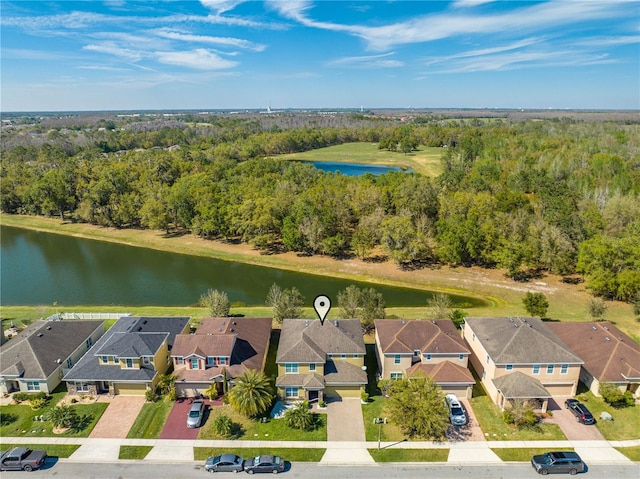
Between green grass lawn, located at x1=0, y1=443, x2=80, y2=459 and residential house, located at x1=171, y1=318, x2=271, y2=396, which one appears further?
residential house, located at x1=171, y1=318, x2=271, y2=396

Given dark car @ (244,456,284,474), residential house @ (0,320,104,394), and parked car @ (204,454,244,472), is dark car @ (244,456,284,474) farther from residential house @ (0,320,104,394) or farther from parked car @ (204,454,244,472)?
residential house @ (0,320,104,394)

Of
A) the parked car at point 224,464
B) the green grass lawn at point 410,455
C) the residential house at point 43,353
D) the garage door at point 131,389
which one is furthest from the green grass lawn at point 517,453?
the residential house at point 43,353

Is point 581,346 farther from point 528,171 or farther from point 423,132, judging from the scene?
point 423,132

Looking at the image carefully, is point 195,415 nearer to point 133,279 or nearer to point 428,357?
point 428,357

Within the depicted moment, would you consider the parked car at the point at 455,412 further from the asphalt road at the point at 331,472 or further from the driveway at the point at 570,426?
the driveway at the point at 570,426

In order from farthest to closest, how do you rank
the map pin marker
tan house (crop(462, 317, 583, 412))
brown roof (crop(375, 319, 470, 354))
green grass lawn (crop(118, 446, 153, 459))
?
the map pin marker < brown roof (crop(375, 319, 470, 354)) < tan house (crop(462, 317, 583, 412)) < green grass lawn (crop(118, 446, 153, 459))

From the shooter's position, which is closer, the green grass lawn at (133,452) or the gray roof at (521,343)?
the green grass lawn at (133,452)

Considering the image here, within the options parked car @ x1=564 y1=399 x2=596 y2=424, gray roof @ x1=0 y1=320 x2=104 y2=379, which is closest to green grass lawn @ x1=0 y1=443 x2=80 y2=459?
gray roof @ x1=0 y1=320 x2=104 y2=379
